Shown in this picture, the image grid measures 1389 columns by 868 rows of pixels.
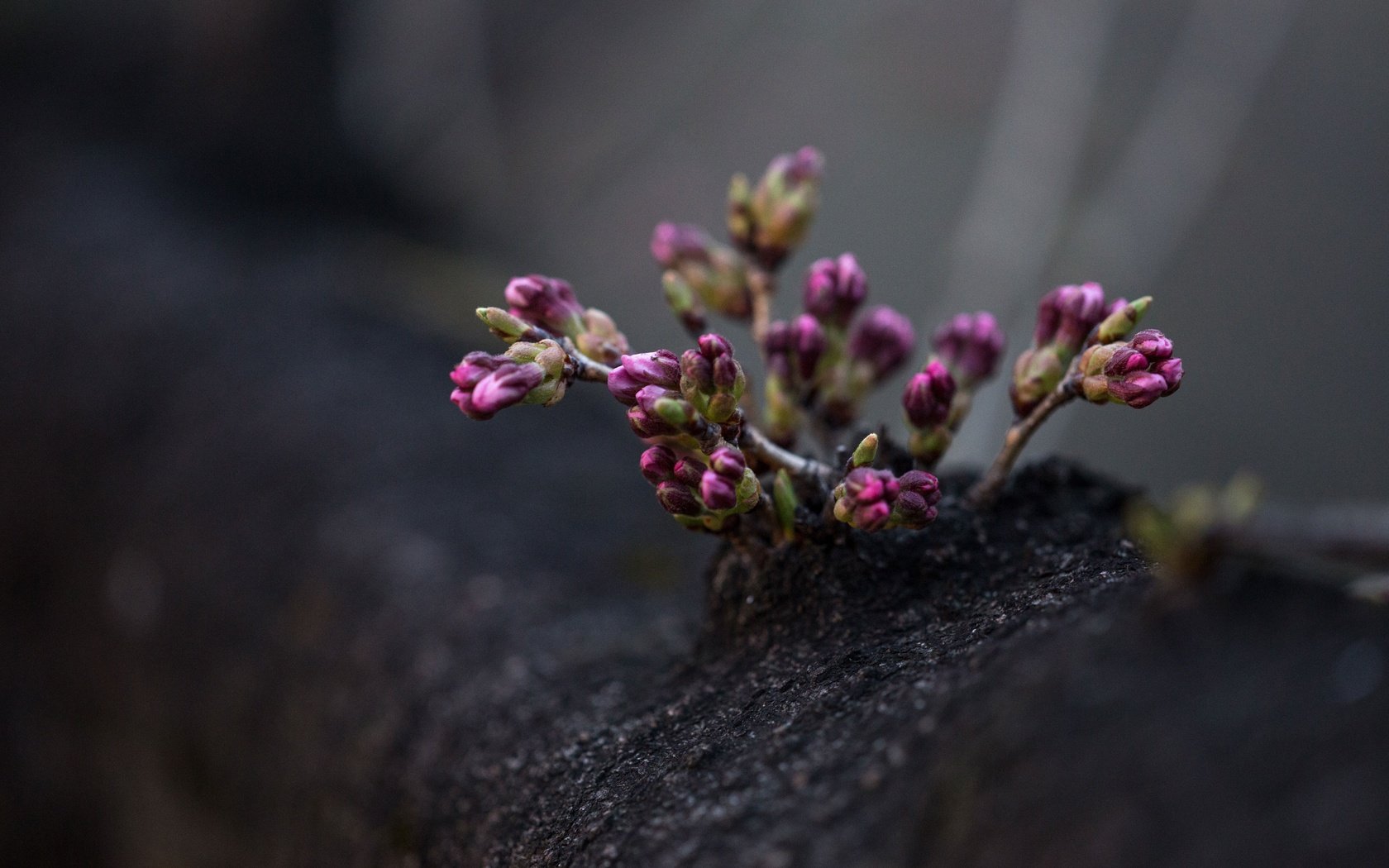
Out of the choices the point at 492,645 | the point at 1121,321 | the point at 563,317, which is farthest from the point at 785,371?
the point at 492,645

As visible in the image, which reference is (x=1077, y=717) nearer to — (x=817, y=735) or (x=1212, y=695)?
(x=1212, y=695)

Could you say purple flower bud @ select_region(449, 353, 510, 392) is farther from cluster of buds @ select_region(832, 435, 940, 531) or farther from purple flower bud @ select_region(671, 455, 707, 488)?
cluster of buds @ select_region(832, 435, 940, 531)

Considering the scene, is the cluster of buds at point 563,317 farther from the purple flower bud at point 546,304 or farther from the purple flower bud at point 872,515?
the purple flower bud at point 872,515

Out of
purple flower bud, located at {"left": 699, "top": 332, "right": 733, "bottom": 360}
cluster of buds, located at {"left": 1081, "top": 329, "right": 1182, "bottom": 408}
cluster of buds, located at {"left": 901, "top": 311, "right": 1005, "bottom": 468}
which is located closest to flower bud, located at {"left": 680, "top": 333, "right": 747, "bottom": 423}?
purple flower bud, located at {"left": 699, "top": 332, "right": 733, "bottom": 360}

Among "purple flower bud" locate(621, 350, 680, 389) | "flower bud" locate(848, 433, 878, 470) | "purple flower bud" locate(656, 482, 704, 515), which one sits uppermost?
"purple flower bud" locate(621, 350, 680, 389)

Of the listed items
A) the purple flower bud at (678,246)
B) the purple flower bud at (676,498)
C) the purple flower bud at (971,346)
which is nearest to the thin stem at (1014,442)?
the purple flower bud at (971,346)

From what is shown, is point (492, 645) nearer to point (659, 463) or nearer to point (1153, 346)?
point (659, 463)
